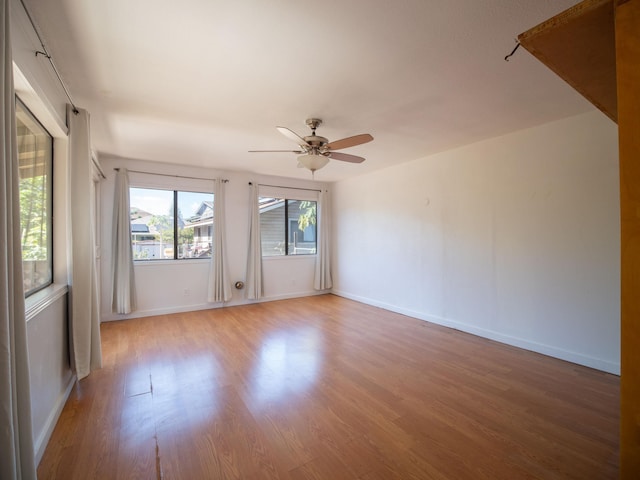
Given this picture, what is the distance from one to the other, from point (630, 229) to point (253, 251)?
205 inches

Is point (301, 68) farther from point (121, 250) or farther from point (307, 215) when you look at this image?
point (307, 215)

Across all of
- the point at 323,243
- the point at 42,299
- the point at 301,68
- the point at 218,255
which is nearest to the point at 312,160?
the point at 301,68

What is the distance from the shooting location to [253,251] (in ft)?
18.0

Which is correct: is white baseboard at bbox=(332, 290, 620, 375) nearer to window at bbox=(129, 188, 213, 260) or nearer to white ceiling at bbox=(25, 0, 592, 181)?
white ceiling at bbox=(25, 0, 592, 181)

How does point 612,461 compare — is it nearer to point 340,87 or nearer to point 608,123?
point 608,123

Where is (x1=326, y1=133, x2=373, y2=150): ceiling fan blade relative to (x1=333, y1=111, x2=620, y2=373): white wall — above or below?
above

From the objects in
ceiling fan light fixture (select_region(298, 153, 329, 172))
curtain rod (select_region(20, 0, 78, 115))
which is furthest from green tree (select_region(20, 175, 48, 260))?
ceiling fan light fixture (select_region(298, 153, 329, 172))

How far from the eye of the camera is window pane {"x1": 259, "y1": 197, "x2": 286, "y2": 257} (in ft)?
19.4

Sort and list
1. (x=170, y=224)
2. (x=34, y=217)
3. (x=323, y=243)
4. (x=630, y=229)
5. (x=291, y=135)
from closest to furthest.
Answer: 1. (x=630, y=229)
2. (x=34, y=217)
3. (x=291, y=135)
4. (x=170, y=224)
5. (x=323, y=243)

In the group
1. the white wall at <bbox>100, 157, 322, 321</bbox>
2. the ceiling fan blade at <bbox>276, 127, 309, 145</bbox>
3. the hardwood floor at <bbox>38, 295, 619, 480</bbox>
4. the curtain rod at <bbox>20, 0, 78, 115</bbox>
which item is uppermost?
the curtain rod at <bbox>20, 0, 78, 115</bbox>

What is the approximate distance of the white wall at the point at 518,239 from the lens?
110 inches

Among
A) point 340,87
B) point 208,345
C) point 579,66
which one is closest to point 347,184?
point 340,87

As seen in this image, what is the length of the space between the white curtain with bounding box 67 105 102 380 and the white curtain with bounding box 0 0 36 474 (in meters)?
1.50

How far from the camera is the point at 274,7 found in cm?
157
